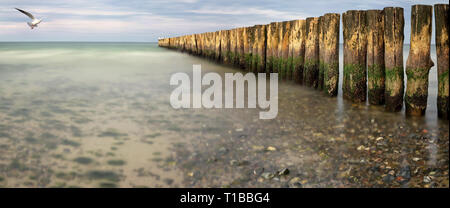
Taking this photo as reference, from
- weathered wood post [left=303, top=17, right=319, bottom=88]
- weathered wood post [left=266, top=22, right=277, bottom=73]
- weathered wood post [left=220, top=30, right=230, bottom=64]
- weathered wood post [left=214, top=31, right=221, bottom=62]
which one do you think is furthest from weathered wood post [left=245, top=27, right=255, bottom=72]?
weathered wood post [left=214, top=31, right=221, bottom=62]

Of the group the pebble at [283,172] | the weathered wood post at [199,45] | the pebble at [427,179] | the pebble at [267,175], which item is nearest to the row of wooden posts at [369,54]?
the pebble at [427,179]

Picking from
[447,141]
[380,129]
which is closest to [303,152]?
[380,129]

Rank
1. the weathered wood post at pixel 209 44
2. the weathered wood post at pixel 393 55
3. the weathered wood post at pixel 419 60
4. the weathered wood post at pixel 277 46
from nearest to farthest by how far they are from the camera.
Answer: the weathered wood post at pixel 419 60 → the weathered wood post at pixel 393 55 → the weathered wood post at pixel 277 46 → the weathered wood post at pixel 209 44

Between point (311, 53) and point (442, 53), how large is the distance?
2080mm

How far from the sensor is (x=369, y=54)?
174 inches

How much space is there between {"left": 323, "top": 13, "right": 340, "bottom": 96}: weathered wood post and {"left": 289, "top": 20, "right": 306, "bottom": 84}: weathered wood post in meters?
0.73

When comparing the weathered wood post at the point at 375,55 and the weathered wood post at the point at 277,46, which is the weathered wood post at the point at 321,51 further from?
the weathered wood post at the point at 277,46

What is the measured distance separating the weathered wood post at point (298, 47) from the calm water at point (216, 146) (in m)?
1.33

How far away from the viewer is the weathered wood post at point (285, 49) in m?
6.27

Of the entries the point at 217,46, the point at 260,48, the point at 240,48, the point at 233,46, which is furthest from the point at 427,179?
the point at 217,46

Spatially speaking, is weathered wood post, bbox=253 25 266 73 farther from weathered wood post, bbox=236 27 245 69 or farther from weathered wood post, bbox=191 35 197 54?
weathered wood post, bbox=191 35 197 54

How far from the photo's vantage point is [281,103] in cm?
475

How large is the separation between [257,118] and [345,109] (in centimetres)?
119
